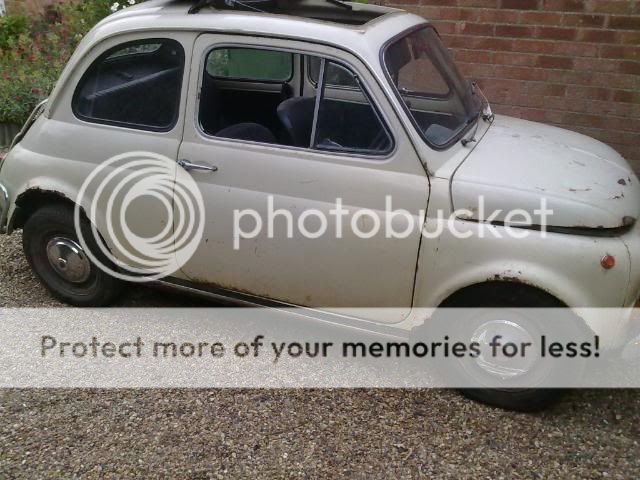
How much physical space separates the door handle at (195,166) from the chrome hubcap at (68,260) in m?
1.04

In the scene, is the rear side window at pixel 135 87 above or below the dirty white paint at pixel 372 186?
above

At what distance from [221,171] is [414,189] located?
1071 millimetres

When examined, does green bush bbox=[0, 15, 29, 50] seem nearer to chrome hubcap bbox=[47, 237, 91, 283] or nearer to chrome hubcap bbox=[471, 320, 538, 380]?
chrome hubcap bbox=[47, 237, 91, 283]

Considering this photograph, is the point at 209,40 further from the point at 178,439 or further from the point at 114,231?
the point at 178,439

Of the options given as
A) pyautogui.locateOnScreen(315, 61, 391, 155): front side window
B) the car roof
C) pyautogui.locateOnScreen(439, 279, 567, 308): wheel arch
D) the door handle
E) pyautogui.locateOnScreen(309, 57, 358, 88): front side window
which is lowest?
pyautogui.locateOnScreen(439, 279, 567, 308): wheel arch

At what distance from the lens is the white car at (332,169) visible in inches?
120

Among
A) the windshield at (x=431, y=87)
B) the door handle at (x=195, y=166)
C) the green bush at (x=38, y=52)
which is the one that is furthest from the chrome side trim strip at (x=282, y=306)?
the green bush at (x=38, y=52)

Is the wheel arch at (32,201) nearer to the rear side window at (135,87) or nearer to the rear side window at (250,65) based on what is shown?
the rear side window at (135,87)

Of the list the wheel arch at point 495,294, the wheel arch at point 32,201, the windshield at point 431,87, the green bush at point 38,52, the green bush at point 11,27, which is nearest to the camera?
the wheel arch at point 495,294

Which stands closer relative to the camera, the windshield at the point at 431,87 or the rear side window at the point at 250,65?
the windshield at the point at 431,87

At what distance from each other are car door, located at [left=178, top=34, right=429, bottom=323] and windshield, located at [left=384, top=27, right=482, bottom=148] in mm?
211

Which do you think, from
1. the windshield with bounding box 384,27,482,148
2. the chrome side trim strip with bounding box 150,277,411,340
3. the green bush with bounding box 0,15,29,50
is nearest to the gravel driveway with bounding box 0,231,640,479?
the chrome side trim strip with bounding box 150,277,411,340

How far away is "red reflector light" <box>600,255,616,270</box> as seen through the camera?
2902mm

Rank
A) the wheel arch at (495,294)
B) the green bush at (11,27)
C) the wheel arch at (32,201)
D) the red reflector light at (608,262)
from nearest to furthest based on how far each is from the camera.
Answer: the red reflector light at (608,262) < the wheel arch at (495,294) < the wheel arch at (32,201) < the green bush at (11,27)
